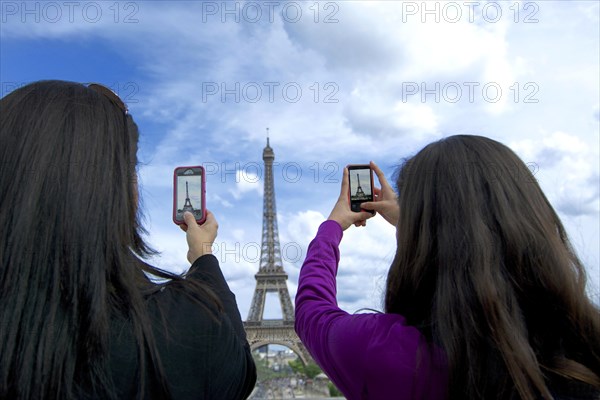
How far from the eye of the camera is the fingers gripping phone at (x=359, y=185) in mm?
3404

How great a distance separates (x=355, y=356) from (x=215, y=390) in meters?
0.53

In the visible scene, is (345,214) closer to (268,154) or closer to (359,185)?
(359,185)

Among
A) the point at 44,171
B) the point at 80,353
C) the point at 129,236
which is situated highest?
the point at 44,171

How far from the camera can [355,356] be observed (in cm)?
242

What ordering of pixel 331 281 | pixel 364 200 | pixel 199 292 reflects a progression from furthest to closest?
pixel 364 200, pixel 331 281, pixel 199 292

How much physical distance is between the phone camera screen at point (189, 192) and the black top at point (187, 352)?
859 millimetres

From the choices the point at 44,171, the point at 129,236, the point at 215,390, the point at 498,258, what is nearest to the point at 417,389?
the point at 498,258

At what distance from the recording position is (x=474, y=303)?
224 centimetres

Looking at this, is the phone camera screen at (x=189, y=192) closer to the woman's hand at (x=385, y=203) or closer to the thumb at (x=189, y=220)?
the thumb at (x=189, y=220)

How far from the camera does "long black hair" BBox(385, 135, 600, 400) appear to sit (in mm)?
2211

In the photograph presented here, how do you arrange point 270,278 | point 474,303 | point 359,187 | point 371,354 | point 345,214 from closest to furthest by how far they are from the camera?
point 474,303
point 371,354
point 345,214
point 359,187
point 270,278

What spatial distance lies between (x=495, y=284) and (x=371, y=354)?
1.63 feet

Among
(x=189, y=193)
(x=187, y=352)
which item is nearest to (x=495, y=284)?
(x=187, y=352)

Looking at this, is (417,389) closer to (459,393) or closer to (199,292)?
(459,393)
